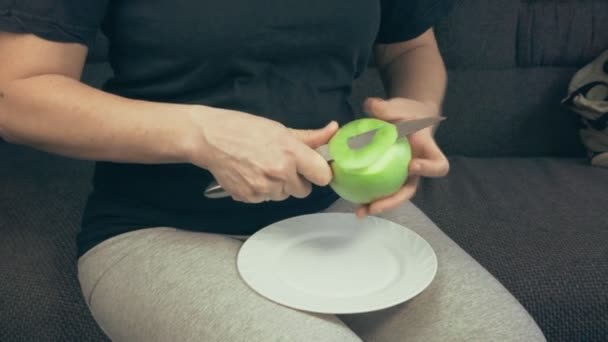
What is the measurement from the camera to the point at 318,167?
0.68 metres

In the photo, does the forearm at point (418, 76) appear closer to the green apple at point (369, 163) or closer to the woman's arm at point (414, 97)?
the woman's arm at point (414, 97)

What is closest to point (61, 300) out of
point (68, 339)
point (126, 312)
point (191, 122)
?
point (68, 339)

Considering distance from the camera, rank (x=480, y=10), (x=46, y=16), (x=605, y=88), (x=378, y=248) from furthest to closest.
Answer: (x=480, y=10), (x=605, y=88), (x=378, y=248), (x=46, y=16)

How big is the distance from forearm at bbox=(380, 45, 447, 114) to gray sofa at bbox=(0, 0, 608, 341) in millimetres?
288

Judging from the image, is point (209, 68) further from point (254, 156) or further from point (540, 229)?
point (540, 229)

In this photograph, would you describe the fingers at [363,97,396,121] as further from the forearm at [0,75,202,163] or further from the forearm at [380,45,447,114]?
the forearm at [0,75,202,163]

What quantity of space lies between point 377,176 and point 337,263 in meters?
0.13

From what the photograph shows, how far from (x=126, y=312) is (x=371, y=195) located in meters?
0.31

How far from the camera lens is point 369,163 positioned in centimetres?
69

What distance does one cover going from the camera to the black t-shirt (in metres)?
0.73

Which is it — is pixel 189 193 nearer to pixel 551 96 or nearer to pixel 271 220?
pixel 271 220

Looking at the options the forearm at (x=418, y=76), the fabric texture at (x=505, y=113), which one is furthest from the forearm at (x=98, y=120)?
the fabric texture at (x=505, y=113)

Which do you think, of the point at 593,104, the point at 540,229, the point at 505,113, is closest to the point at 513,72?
the point at 505,113

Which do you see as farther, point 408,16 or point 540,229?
point 540,229
